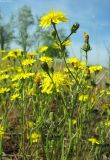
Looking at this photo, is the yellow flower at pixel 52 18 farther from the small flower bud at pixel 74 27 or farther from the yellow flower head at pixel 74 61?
the yellow flower head at pixel 74 61

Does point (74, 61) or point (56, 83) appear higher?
point (74, 61)

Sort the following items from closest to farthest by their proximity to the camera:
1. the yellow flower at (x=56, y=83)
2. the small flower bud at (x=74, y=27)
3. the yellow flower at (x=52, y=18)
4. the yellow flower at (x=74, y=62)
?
1. the small flower bud at (x=74, y=27)
2. the yellow flower at (x=52, y=18)
3. the yellow flower at (x=56, y=83)
4. the yellow flower at (x=74, y=62)

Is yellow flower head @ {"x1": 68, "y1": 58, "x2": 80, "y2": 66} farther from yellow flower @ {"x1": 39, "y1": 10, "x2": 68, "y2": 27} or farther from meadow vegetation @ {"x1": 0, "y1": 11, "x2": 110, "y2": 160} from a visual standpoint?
yellow flower @ {"x1": 39, "y1": 10, "x2": 68, "y2": 27}

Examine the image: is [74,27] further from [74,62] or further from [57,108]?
[57,108]

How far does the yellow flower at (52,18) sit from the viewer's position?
→ 254 centimetres

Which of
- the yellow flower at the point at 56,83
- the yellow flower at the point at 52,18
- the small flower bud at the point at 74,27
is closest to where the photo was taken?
the small flower bud at the point at 74,27

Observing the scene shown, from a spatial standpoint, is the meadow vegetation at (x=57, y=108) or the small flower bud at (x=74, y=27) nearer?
the small flower bud at (x=74, y=27)

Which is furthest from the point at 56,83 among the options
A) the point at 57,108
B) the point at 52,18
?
the point at 57,108

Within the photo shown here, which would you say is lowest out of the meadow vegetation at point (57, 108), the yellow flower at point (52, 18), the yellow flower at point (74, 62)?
the meadow vegetation at point (57, 108)

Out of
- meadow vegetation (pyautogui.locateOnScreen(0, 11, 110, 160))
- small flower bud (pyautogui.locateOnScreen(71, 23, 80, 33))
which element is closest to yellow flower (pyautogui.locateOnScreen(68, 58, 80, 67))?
meadow vegetation (pyautogui.locateOnScreen(0, 11, 110, 160))

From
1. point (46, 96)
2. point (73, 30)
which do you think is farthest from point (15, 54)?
point (73, 30)

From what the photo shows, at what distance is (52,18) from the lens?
2537mm

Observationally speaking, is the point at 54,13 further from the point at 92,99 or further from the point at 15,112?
the point at 15,112

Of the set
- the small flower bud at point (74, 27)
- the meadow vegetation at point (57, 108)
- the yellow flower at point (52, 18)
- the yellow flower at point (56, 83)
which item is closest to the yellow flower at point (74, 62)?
the meadow vegetation at point (57, 108)
